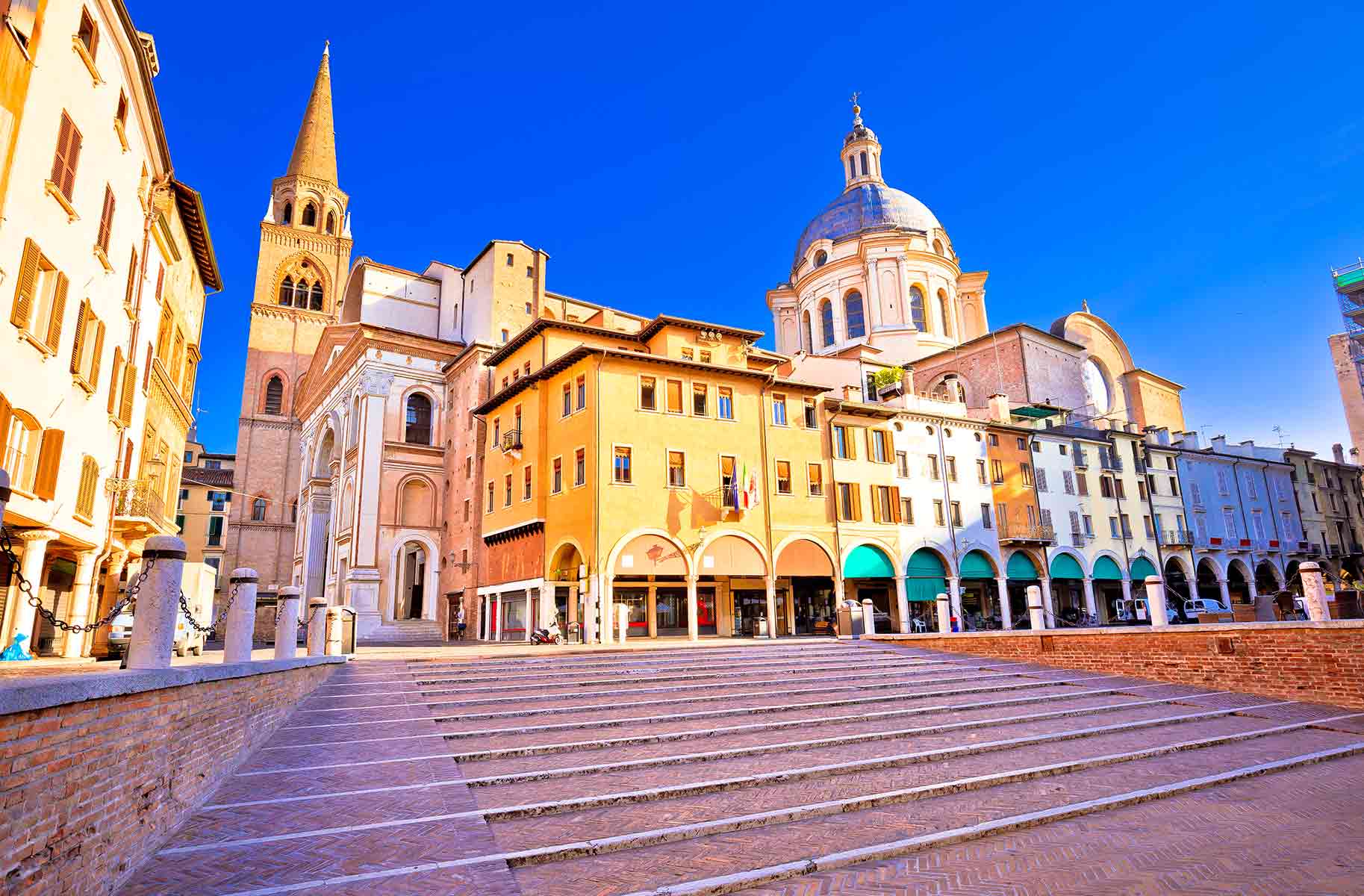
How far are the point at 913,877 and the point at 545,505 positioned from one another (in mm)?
25607

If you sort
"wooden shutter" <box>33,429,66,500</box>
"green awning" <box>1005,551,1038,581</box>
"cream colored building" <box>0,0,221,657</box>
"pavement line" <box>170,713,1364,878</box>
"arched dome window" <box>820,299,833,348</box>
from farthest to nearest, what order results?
"arched dome window" <box>820,299,833,348</box> → "green awning" <box>1005,551,1038,581</box> → "wooden shutter" <box>33,429,66,500</box> → "cream colored building" <box>0,0,221,657</box> → "pavement line" <box>170,713,1364,878</box>

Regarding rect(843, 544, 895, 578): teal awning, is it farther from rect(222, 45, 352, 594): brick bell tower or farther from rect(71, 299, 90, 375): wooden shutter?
rect(222, 45, 352, 594): brick bell tower

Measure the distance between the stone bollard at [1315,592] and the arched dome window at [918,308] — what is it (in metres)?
43.1

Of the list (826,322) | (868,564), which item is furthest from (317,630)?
(826,322)

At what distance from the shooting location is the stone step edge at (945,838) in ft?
17.0

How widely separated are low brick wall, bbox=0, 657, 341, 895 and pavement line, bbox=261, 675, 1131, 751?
2560mm

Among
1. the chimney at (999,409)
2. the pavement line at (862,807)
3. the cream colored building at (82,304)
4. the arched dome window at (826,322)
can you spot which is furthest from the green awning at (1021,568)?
the cream colored building at (82,304)

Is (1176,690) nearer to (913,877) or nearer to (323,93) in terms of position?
(913,877)

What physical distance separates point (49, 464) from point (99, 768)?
14005 mm

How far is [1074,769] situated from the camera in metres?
8.85

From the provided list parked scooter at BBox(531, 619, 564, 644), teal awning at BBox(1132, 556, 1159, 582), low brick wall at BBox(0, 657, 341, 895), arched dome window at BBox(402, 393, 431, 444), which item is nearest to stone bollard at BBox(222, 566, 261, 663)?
low brick wall at BBox(0, 657, 341, 895)

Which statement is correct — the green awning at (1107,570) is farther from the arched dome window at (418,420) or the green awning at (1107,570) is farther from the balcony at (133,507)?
the balcony at (133,507)

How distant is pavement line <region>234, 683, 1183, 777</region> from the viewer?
813 centimetres

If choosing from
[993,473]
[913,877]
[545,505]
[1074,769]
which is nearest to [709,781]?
[913,877]
